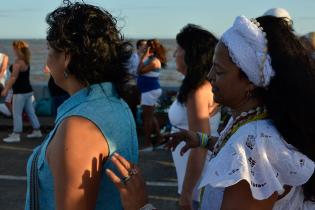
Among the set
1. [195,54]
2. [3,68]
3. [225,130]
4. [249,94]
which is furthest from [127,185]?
[3,68]

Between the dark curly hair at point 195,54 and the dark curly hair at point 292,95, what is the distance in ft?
4.32

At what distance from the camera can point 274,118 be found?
4.93 ft

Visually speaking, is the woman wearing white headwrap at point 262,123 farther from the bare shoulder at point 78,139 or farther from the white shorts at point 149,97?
the white shorts at point 149,97

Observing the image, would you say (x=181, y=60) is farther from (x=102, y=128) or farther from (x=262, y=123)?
(x=262, y=123)

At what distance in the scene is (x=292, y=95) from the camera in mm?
1508

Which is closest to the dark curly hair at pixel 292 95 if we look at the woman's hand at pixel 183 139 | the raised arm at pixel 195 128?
the woman's hand at pixel 183 139

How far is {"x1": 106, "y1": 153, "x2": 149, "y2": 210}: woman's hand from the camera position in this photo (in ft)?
5.19

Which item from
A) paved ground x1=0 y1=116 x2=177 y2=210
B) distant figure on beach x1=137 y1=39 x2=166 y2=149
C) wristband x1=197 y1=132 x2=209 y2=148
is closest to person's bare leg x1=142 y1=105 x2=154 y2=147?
distant figure on beach x1=137 y1=39 x2=166 y2=149

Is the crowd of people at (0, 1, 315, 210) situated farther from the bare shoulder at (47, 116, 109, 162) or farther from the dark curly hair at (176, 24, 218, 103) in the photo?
the dark curly hair at (176, 24, 218, 103)

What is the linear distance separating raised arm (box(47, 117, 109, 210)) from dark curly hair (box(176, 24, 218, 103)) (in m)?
1.35

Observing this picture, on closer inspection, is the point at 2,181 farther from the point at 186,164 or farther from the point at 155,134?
the point at 186,164

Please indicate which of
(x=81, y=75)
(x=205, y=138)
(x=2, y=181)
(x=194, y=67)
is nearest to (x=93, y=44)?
(x=81, y=75)

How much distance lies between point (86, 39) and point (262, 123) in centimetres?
69

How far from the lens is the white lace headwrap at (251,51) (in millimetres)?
1527
